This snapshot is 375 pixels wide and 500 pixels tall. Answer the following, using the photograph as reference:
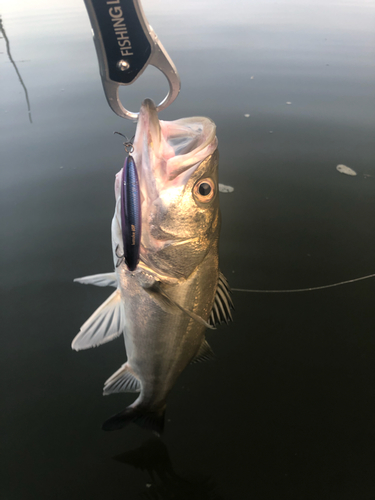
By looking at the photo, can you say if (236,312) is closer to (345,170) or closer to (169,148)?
(169,148)

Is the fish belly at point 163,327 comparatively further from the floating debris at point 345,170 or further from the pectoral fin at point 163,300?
the floating debris at point 345,170

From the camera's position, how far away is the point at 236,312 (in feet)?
6.51

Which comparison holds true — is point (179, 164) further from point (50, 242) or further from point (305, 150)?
point (305, 150)

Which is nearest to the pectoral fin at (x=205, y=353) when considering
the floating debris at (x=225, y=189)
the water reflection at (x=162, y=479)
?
the water reflection at (x=162, y=479)

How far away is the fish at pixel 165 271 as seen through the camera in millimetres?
989

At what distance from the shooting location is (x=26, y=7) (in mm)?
8680

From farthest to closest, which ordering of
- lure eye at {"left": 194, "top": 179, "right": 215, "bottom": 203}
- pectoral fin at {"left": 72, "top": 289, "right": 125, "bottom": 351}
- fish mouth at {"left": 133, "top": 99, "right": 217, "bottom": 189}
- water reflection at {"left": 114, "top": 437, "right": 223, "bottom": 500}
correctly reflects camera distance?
water reflection at {"left": 114, "top": 437, "right": 223, "bottom": 500} → pectoral fin at {"left": 72, "top": 289, "right": 125, "bottom": 351} → lure eye at {"left": 194, "top": 179, "right": 215, "bottom": 203} → fish mouth at {"left": 133, "top": 99, "right": 217, "bottom": 189}

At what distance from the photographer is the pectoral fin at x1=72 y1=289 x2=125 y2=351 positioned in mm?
1180

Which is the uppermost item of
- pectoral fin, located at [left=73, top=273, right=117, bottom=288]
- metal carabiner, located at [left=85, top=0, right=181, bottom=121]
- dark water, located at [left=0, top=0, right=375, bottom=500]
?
metal carabiner, located at [left=85, top=0, right=181, bottom=121]

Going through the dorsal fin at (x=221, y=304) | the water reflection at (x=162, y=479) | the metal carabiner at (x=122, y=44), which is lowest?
the water reflection at (x=162, y=479)

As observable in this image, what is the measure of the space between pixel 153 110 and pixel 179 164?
0.20 m

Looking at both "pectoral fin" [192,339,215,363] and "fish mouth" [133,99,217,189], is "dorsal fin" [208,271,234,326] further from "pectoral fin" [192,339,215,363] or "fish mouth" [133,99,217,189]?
"fish mouth" [133,99,217,189]

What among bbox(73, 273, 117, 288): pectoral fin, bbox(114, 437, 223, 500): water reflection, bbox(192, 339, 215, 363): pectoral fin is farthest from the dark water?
bbox(73, 273, 117, 288): pectoral fin

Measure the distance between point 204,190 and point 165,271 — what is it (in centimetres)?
31
